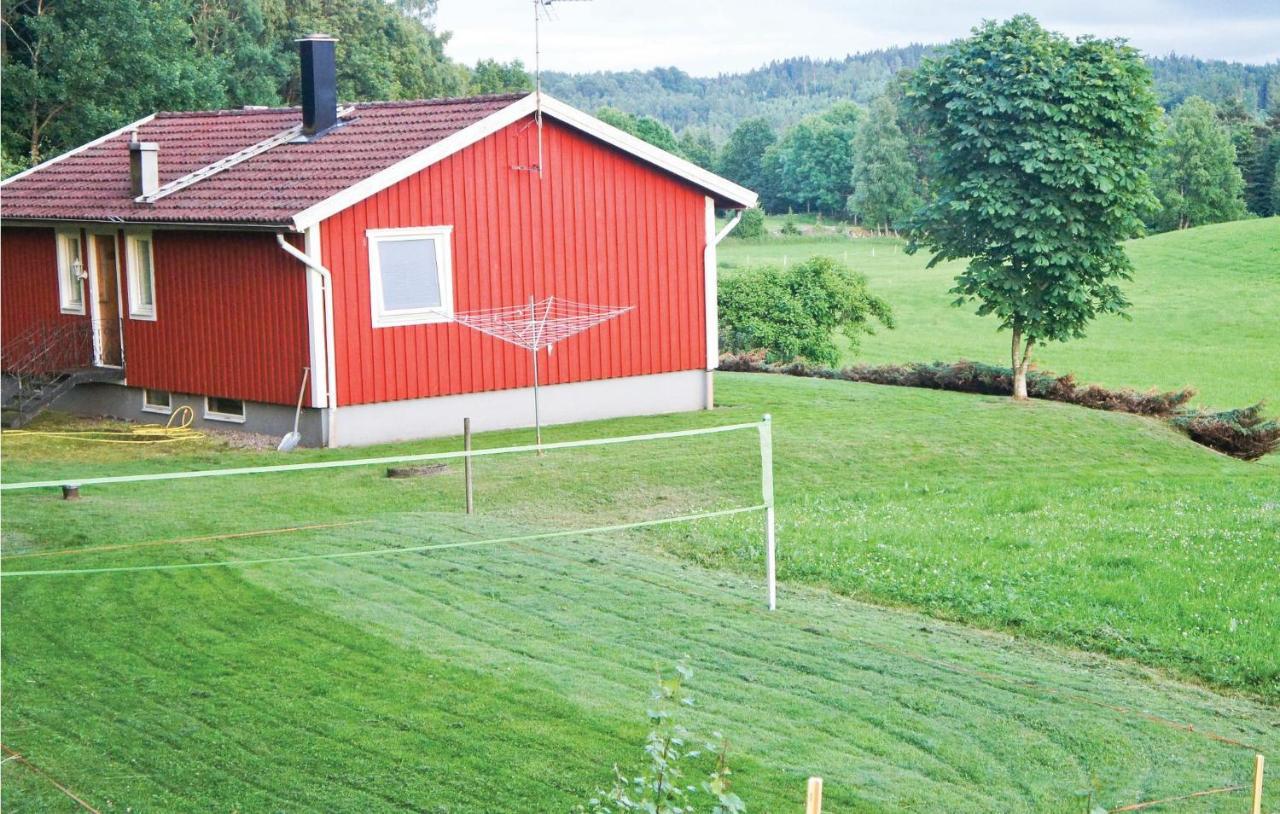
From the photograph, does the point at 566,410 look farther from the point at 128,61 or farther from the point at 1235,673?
the point at 128,61

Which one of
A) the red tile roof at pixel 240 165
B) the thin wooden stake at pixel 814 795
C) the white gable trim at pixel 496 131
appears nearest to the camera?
the thin wooden stake at pixel 814 795

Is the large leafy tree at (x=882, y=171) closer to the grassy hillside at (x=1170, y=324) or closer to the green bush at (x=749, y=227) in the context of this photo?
the green bush at (x=749, y=227)

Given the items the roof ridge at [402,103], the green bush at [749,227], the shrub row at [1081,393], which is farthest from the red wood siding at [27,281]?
the green bush at [749,227]

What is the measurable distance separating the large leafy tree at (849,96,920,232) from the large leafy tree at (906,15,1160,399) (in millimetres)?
78204

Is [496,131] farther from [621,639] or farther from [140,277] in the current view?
[621,639]

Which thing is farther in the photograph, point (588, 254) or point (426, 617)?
point (588, 254)

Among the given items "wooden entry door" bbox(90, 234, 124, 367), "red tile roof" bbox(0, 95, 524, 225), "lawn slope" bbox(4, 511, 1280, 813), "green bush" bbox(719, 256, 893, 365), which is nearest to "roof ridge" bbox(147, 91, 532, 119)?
"red tile roof" bbox(0, 95, 524, 225)

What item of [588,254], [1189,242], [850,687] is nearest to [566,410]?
[588,254]

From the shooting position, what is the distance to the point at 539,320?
23.5 metres

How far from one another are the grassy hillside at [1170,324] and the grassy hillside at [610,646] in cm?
2728

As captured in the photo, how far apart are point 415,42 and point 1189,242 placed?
3838 cm

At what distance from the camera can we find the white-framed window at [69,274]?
2577 centimetres

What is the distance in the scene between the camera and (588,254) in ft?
79.1

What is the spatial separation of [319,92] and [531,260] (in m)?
4.76
